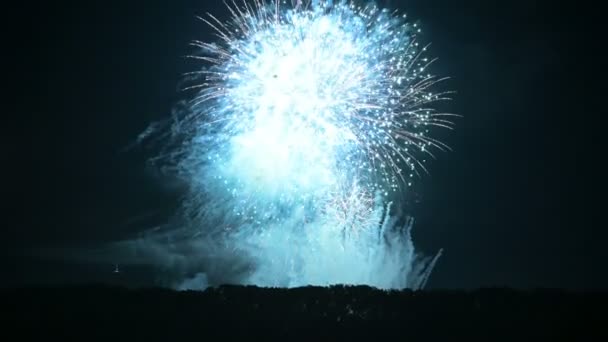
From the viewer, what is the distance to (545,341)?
70.0 ft

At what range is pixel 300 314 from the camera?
76.0ft

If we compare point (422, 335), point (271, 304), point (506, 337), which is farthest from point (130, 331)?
point (506, 337)

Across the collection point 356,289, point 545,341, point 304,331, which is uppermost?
point 356,289

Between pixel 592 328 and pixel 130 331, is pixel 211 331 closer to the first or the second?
pixel 130 331

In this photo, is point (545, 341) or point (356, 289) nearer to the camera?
point (545, 341)

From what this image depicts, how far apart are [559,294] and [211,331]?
12.5 m

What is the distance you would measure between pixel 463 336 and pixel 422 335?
1366mm

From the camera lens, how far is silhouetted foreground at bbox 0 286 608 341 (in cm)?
2177

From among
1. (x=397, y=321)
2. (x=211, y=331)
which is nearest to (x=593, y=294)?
(x=397, y=321)

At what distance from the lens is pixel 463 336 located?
72.5 ft

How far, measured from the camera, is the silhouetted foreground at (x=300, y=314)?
21.8 metres

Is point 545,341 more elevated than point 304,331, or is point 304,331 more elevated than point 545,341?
point 304,331

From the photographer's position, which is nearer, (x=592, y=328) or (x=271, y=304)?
(x=592, y=328)

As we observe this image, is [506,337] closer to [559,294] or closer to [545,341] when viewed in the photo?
[545,341]
